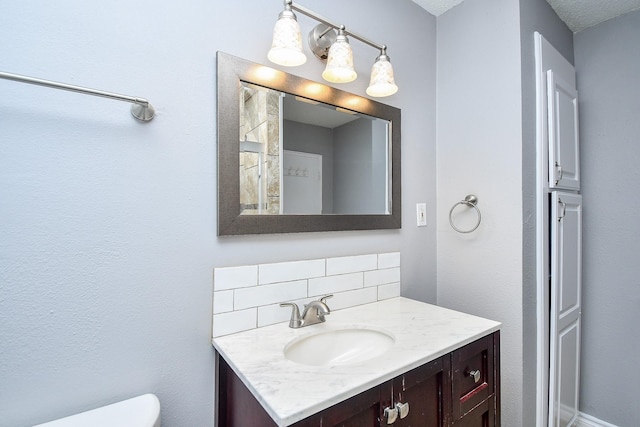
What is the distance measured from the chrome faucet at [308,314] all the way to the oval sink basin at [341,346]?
55mm

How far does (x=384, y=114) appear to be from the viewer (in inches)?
55.1

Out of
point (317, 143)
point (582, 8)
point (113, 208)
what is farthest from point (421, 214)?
point (582, 8)

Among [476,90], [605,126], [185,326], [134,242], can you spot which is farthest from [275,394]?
[605,126]

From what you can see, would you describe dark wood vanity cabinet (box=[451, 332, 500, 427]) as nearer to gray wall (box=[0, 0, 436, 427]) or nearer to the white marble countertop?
the white marble countertop

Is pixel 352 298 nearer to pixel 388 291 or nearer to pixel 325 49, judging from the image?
pixel 388 291

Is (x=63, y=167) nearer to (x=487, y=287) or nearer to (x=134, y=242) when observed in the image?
(x=134, y=242)

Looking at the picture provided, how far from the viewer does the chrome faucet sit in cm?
103

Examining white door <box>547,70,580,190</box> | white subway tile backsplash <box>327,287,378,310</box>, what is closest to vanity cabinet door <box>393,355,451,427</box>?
white subway tile backsplash <box>327,287,378,310</box>

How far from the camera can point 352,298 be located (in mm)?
1281

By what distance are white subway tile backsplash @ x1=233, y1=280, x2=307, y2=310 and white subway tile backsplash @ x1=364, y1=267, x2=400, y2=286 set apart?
335 mm

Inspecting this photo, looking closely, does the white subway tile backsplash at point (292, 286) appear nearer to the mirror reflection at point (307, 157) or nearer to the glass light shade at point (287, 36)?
the mirror reflection at point (307, 157)

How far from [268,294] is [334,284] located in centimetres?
30

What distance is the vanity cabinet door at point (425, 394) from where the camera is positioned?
30.7 inches

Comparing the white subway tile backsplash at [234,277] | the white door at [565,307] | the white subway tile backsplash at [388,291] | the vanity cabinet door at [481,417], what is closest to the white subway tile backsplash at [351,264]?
the white subway tile backsplash at [388,291]
